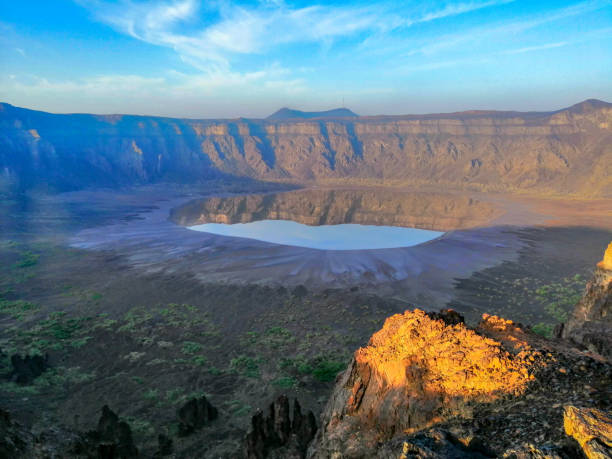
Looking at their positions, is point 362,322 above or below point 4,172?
below

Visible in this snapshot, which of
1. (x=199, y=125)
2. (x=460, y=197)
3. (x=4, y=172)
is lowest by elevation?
(x=460, y=197)

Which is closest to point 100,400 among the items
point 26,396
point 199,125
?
point 26,396

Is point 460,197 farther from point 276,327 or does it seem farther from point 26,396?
point 26,396

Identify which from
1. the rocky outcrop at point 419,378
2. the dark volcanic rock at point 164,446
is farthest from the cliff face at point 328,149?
the dark volcanic rock at point 164,446

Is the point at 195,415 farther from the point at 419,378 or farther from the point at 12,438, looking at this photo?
the point at 419,378

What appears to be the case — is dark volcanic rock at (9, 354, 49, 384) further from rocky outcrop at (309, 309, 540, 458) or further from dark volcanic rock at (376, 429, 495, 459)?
dark volcanic rock at (376, 429, 495, 459)

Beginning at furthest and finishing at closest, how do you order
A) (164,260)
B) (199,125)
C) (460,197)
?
(199,125), (460,197), (164,260)
